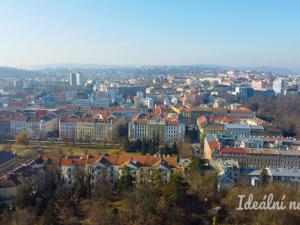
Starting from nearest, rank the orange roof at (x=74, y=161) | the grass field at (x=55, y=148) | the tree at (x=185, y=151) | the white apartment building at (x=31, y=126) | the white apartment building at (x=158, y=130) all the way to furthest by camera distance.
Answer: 1. the orange roof at (x=74, y=161)
2. the tree at (x=185, y=151)
3. the grass field at (x=55, y=148)
4. the white apartment building at (x=158, y=130)
5. the white apartment building at (x=31, y=126)

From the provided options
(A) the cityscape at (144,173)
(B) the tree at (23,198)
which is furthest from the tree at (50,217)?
(B) the tree at (23,198)

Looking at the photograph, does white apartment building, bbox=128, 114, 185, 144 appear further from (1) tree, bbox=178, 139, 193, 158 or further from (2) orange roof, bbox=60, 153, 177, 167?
(2) orange roof, bbox=60, 153, 177, 167

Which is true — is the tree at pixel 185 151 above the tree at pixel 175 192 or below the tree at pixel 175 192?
below

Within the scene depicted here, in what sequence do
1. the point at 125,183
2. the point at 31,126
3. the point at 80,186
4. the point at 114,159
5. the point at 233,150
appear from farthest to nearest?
1. the point at 31,126
2. the point at 233,150
3. the point at 114,159
4. the point at 80,186
5. the point at 125,183

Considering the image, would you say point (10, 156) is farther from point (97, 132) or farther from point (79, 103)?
point (79, 103)

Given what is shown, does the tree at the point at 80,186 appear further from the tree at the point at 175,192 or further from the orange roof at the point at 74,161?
the tree at the point at 175,192

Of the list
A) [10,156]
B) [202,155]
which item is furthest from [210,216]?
[10,156]

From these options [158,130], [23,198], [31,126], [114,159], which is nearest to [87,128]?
[31,126]

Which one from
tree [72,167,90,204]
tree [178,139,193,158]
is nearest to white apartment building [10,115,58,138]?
tree [178,139,193,158]

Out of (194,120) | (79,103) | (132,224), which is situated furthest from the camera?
(79,103)

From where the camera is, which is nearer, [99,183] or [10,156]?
[99,183]

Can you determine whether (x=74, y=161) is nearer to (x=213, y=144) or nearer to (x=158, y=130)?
(x=213, y=144)
